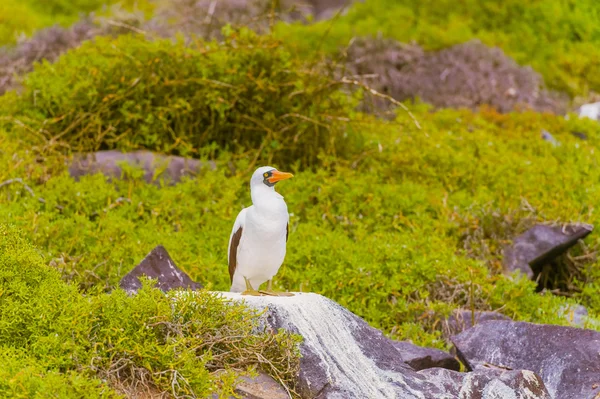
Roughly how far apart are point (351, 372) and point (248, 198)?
397cm

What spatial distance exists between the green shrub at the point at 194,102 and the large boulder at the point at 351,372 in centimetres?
418

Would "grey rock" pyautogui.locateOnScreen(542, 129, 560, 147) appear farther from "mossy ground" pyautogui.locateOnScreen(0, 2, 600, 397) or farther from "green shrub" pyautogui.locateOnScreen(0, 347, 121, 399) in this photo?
"green shrub" pyautogui.locateOnScreen(0, 347, 121, 399)

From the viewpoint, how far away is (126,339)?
3992 millimetres

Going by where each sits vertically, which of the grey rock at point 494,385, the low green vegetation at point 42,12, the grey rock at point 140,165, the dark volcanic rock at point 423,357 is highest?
the grey rock at point 494,385

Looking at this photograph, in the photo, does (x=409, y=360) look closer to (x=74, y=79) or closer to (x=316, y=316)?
(x=316, y=316)

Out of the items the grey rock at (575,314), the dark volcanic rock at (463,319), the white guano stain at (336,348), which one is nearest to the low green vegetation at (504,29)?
the grey rock at (575,314)

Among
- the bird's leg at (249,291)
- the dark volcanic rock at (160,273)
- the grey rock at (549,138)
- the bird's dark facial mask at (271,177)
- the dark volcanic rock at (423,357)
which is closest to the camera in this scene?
the bird's leg at (249,291)

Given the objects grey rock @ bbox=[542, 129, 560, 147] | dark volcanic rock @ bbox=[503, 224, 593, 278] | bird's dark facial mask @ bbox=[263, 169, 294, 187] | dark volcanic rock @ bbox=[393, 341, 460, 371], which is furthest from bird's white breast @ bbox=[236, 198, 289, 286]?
grey rock @ bbox=[542, 129, 560, 147]

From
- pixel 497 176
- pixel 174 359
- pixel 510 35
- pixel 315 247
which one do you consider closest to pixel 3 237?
pixel 174 359

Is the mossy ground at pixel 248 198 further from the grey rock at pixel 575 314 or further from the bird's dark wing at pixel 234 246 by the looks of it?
the bird's dark wing at pixel 234 246

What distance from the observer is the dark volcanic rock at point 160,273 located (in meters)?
5.48

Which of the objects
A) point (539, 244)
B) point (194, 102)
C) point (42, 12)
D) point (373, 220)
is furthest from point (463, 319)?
point (42, 12)

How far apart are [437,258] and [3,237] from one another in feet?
12.0

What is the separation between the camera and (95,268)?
6.55 metres
